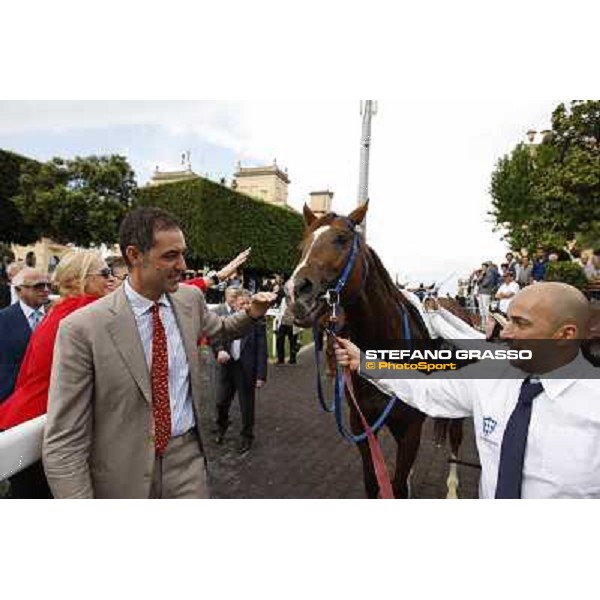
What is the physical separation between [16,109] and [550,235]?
403 centimetres

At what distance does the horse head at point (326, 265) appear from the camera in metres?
2.20

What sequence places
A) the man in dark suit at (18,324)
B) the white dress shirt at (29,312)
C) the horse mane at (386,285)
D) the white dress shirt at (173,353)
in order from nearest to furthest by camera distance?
1. the white dress shirt at (173,353)
2. the horse mane at (386,285)
3. the man in dark suit at (18,324)
4. the white dress shirt at (29,312)

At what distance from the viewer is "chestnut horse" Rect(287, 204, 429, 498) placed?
2256 mm

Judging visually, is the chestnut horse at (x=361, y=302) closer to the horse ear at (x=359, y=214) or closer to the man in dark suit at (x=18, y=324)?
the horse ear at (x=359, y=214)

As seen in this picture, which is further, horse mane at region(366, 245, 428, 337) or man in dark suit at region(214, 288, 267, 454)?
man in dark suit at region(214, 288, 267, 454)

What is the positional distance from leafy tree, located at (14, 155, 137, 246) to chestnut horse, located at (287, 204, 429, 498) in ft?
6.29

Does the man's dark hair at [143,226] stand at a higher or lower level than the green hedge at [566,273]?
higher

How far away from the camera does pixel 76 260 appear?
8.41ft

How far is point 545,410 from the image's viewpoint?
4.79 ft

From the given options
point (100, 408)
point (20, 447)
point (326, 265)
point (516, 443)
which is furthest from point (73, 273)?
point (516, 443)

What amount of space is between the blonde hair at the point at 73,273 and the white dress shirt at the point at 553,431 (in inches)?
85.6

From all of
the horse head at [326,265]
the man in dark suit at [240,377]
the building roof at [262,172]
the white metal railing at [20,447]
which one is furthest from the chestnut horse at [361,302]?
the man in dark suit at [240,377]

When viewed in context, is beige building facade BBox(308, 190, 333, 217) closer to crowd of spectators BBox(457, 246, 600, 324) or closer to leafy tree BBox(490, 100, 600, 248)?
leafy tree BBox(490, 100, 600, 248)

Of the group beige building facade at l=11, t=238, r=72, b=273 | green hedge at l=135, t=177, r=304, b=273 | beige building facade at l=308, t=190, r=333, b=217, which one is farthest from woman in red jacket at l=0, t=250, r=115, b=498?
beige building facade at l=11, t=238, r=72, b=273
